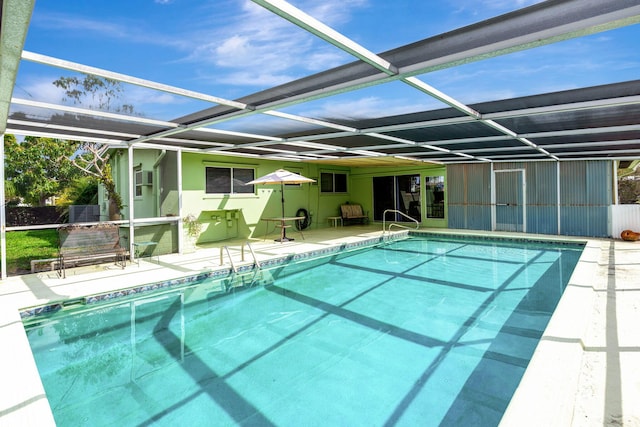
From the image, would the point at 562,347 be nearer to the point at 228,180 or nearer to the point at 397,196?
the point at 228,180

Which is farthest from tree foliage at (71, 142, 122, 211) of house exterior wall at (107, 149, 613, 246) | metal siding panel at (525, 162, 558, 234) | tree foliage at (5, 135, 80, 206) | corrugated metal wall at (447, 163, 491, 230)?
metal siding panel at (525, 162, 558, 234)

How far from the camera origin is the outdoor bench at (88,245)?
628 cm

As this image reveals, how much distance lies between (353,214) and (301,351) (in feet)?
35.2

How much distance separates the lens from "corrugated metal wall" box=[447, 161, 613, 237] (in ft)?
33.9

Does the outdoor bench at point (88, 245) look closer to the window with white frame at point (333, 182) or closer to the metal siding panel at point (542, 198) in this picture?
the window with white frame at point (333, 182)

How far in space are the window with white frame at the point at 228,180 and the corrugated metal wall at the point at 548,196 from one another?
7.16 m

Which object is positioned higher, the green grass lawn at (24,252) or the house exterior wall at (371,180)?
the house exterior wall at (371,180)

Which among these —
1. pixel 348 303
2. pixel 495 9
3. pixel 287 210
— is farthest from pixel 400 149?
pixel 495 9

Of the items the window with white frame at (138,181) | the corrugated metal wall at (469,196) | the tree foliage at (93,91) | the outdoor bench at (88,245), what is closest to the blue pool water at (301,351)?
the outdoor bench at (88,245)

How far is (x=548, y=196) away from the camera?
11.1 metres

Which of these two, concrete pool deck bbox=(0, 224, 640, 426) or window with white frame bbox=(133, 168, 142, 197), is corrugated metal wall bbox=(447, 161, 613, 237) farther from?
window with white frame bbox=(133, 168, 142, 197)

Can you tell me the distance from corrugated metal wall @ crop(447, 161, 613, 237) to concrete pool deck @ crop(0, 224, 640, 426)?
13.5 feet

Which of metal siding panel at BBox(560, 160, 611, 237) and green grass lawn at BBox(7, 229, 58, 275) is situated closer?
green grass lawn at BBox(7, 229, 58, 275)

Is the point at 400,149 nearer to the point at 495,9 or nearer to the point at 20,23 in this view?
the point at 495,9
